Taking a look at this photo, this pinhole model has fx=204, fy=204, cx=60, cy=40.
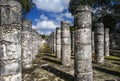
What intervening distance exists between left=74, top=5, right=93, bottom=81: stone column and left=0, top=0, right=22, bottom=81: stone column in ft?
10.7

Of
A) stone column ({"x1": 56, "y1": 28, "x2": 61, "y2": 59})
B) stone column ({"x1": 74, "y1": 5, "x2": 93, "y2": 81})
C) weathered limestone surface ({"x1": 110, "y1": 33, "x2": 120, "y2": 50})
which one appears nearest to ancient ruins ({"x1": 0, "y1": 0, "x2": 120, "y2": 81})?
stone column ({"x1": 74, "y1": 5, "x2": 93, "y2": 81})

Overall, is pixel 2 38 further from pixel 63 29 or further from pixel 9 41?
pixel 63 29

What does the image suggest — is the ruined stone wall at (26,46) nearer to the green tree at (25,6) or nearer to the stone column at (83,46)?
the stone column at (83,46)

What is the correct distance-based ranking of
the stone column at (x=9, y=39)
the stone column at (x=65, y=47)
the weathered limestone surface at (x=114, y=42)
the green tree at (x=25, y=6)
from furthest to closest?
the green tree at (x=25, y=6) → the weathered limestone surface at (x=114, y=42) → the stone column at (x=65, y=47) → the stone column at (x=9, y=39)

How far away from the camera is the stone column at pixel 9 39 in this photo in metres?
6.32

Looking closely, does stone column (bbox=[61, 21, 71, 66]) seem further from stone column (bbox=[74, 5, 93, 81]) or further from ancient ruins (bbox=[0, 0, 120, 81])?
stone column (bbox=[74, 5, 93, 81])

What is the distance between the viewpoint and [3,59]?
6.43m

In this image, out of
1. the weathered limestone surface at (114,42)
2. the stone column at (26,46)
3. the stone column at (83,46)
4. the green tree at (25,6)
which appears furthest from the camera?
the green tree at (25,6)

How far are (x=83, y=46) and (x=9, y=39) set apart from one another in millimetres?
3660

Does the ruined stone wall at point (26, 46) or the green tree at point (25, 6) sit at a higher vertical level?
the green tree at point (25, 6)

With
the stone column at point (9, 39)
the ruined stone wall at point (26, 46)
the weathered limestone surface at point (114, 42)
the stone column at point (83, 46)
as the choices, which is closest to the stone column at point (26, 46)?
the ruined stone wall at point (26, 46)

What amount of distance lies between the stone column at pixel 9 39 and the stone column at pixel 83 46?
3.25 metres

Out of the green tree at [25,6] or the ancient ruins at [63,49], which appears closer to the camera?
the ancient ruins at [63,49]

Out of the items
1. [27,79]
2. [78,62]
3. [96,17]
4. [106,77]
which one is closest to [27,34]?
[27,79]
